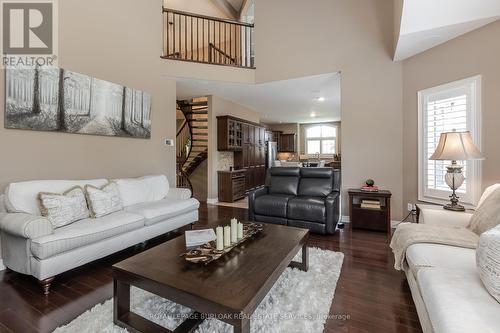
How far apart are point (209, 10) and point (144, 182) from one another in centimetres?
574

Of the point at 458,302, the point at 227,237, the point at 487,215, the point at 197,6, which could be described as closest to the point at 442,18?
the point at 487,215

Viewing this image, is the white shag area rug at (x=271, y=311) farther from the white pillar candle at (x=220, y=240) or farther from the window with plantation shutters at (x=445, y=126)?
the window with plantation shutters at (x=445, y=126)

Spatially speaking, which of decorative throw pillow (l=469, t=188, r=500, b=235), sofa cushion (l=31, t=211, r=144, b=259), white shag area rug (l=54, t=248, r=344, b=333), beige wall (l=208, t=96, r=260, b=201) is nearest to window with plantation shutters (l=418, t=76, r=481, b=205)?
decorative throw pillow (l=469, t=188, r=500, b=235)

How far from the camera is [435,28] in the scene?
2.88 meters

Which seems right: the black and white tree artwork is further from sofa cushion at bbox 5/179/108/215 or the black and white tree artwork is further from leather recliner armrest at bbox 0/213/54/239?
leather recliner armrest at bbox 0/213/54/239

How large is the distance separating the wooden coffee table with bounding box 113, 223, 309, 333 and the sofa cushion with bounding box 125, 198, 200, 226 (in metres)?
1.11

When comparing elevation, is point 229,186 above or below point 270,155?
below

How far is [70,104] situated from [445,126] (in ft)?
16.1

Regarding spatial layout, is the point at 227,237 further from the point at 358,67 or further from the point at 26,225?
the point at 358,67

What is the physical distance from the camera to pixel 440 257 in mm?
1675

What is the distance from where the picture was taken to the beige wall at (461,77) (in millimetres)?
2686

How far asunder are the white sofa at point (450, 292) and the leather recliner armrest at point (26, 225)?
2803 millimetres

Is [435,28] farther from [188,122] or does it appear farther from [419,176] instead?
[188,122]

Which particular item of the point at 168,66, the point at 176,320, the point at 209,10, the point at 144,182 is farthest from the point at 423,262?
the point at 209,10
